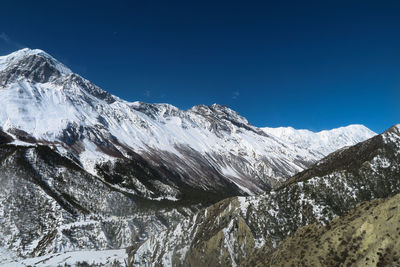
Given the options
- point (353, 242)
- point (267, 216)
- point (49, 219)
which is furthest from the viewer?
point (49, 219)

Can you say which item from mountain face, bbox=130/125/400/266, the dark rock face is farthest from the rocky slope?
the dark rock face

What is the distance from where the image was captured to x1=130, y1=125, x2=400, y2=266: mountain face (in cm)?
7519

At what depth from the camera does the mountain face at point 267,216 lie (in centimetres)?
7519

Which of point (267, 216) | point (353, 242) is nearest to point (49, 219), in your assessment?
point (267, 216)

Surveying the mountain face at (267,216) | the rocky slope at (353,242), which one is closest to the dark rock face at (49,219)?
the mountain face at (267,216)

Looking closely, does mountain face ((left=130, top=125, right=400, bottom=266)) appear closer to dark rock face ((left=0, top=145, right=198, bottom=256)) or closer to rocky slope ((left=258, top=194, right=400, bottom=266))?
rocky slope ((left=258, top=194, right=400, bottom=266))

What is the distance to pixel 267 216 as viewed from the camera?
79312 millimetres

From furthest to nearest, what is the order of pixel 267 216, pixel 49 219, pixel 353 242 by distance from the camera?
1. pixel 49 219
2. pixel 267 216
3. pixel 353 242

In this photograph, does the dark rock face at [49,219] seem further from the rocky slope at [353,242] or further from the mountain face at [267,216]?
the rocky slope at [353,242]

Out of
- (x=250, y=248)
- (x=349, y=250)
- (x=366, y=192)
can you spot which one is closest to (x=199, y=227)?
(x=250, y=248)

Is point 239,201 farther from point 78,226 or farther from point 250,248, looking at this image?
point 78,226

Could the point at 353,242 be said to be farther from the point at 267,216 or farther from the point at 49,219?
the point at 49,219

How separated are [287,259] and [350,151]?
99.0 meters

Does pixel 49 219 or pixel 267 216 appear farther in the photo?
pixel 49 219
